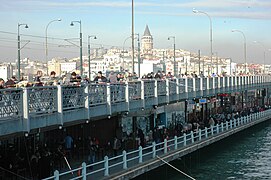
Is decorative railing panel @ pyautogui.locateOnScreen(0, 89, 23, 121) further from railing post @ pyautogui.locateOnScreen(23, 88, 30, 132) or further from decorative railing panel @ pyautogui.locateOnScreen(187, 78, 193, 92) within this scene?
decorative railing panel @ pyautogui.locateOnScreen(187, 78, 193, 92)

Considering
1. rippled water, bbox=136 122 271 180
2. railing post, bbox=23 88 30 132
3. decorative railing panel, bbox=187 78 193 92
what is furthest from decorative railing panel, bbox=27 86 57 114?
decorative railing panel, bbox=187 78 193 92

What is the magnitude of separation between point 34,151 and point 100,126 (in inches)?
264

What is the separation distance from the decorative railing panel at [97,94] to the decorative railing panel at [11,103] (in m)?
5.24

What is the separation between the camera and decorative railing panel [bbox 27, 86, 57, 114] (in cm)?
1780

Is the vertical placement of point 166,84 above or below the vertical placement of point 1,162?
above

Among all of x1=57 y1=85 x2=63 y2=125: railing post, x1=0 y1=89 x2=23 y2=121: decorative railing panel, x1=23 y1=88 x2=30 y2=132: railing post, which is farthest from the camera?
x1=57 y1=85 x2=63 y2=125: railing post

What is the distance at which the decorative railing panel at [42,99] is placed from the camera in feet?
58.4

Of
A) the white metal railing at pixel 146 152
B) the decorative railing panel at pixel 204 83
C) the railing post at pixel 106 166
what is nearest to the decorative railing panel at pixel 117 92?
the white metal railing at pixel 146 152

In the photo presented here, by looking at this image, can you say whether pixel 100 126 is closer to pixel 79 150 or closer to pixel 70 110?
pixel 79 150

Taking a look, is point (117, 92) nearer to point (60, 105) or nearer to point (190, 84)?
point (60, 105)

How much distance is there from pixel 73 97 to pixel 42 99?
230 centimetres

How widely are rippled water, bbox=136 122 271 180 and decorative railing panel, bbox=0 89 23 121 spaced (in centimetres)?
1084

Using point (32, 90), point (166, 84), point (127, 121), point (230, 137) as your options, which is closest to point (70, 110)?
point (32, 90)

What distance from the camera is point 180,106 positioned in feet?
134
